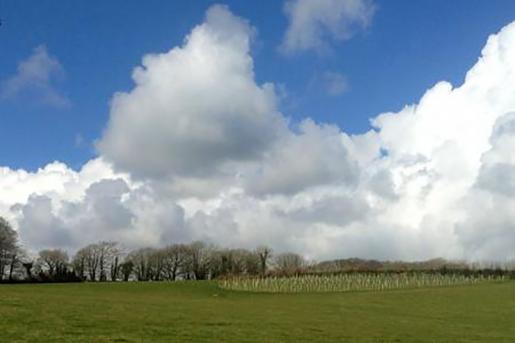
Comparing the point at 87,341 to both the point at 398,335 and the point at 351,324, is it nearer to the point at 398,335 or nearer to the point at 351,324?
the point at 398,335

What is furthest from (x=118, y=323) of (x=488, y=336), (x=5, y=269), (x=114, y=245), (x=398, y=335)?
(x=114, y=245)

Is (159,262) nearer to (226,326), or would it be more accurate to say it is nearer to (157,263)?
(157,263)

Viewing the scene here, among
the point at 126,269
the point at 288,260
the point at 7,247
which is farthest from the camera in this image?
the point at 288,260

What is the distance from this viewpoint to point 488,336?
32.3 metres

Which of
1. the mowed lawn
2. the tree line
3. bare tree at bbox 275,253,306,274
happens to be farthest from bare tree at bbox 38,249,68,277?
the mowed lawn

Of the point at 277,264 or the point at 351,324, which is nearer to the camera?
the point at 351,324

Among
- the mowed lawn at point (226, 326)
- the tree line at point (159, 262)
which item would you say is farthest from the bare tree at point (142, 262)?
the mowed lawn at point (226, 326)

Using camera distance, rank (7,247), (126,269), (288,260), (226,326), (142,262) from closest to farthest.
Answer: (226,326) → (7,247) → (126,269) → (142,262) → (288,260)

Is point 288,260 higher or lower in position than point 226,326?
higher

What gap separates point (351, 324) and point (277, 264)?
460 feet

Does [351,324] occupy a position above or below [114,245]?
below

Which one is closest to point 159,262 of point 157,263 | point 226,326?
point 157,263

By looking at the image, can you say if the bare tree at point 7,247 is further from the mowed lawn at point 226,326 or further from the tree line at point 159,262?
the mowed lawn at point 226,326

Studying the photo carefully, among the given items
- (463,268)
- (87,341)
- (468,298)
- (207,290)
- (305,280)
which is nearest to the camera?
(87,341)
